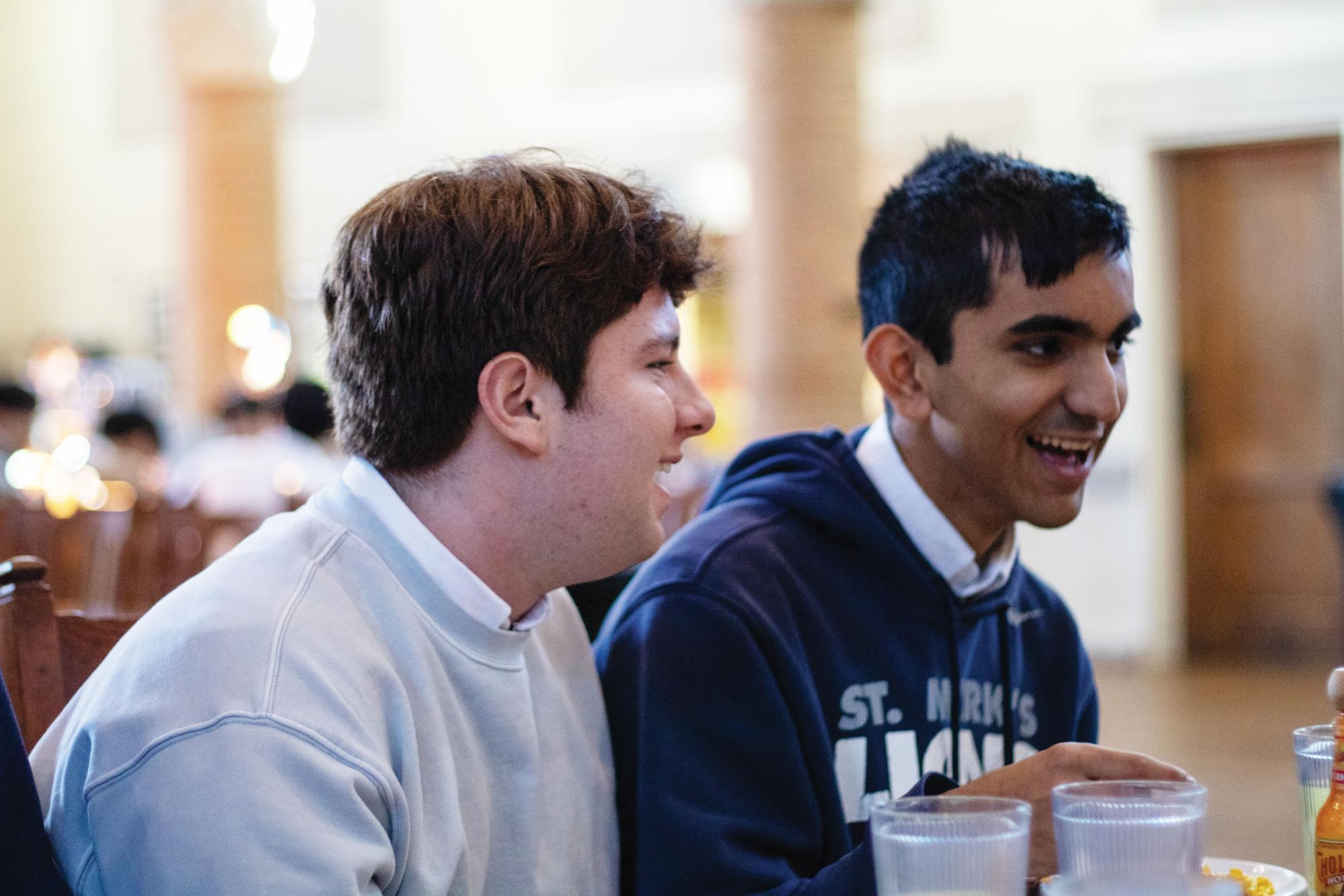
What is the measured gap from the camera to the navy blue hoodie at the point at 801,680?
1425 mm

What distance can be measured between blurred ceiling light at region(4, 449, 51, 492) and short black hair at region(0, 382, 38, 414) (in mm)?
223

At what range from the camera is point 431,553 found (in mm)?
1323

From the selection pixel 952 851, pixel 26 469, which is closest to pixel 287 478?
pixel 26 469

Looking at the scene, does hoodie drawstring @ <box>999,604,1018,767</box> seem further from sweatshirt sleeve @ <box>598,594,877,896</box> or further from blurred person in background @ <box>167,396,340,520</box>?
blurred person in background @ <box>167,396,340,520</box>

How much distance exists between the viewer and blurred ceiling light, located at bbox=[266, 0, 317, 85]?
9.11 meters

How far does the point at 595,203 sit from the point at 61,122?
1262 cm

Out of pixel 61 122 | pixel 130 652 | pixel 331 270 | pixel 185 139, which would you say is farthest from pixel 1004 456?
pixel 61 122

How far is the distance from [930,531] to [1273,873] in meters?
0.64

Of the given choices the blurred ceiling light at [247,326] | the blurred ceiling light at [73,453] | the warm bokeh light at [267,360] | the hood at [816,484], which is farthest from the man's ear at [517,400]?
the blurred ceiling light at [247,326]

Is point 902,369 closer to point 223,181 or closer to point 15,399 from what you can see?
point 15,399

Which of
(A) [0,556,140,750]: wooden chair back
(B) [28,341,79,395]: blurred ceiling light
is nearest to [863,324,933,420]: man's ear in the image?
(A) [0,556,140,750]: wooden chair back

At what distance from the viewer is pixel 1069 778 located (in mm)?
1158

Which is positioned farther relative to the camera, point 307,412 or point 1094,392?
point 307,412

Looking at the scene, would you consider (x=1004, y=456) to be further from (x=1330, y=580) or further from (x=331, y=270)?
(x=1330, y=580)
